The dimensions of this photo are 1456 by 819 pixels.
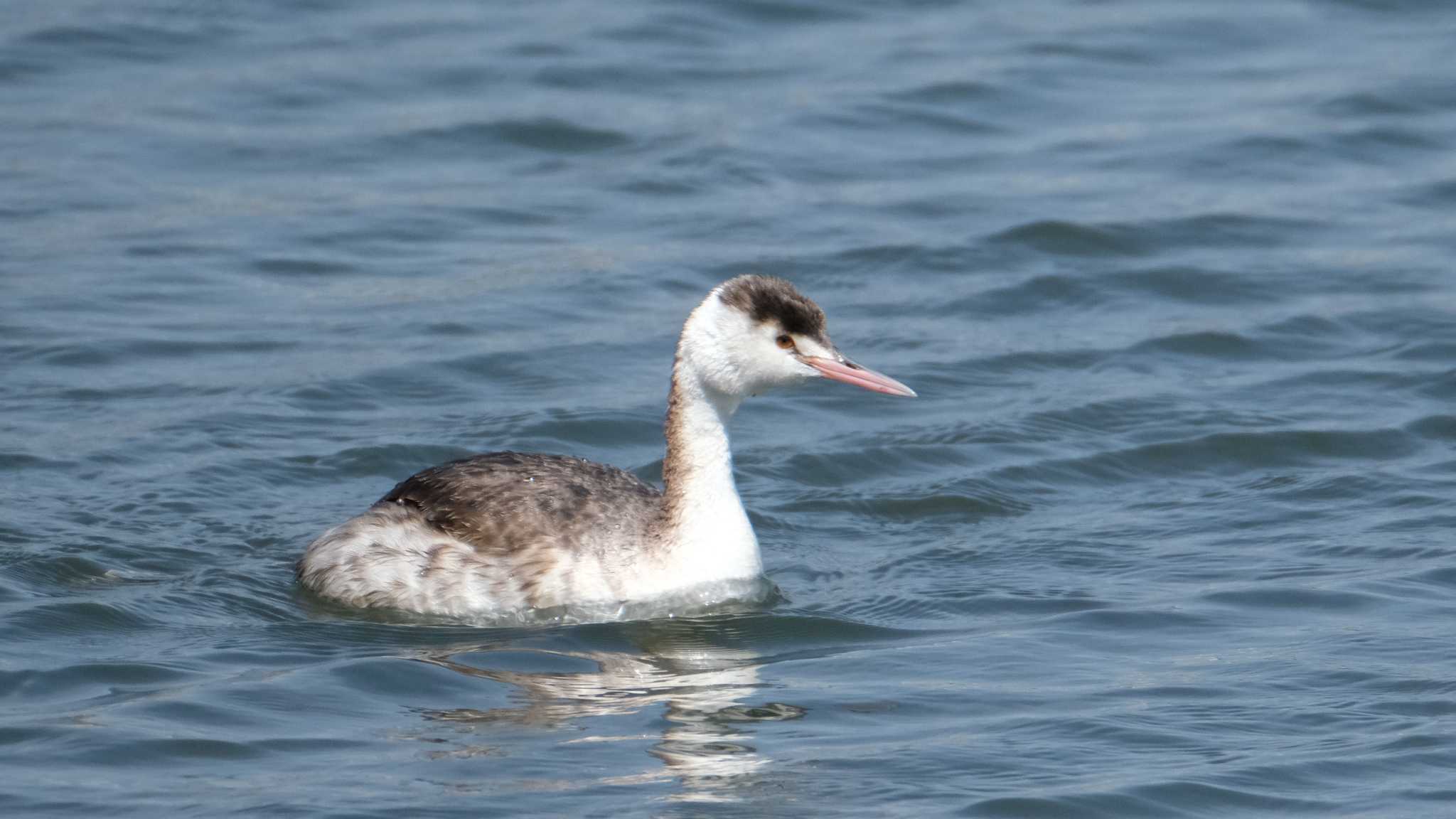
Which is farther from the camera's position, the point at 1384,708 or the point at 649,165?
the point at 649,165

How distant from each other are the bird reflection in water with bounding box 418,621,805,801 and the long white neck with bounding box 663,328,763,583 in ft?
0.91

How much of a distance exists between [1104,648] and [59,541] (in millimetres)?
4562

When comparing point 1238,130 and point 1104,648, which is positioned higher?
point 1238,130

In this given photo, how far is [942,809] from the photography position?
22.9 ft

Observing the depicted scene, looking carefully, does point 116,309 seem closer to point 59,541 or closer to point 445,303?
point 445,303

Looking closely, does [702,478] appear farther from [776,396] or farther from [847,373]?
[776,396]

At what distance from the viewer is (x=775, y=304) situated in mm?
8820

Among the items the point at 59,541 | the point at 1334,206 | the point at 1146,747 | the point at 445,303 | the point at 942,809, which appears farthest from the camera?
the point at 1334,206

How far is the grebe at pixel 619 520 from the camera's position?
350 inches

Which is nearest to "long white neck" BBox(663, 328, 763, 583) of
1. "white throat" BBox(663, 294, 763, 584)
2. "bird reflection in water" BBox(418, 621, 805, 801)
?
"white throat" BBox(663, 294, 763, 584)

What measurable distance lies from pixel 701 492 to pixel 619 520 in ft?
1.17

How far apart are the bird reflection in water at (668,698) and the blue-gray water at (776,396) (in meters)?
0.03

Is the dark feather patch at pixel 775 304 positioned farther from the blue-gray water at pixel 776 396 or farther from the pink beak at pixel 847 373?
the blue-gray water at pixel 776 396

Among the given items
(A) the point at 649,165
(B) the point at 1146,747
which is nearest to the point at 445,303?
(A) the point at 649,165
